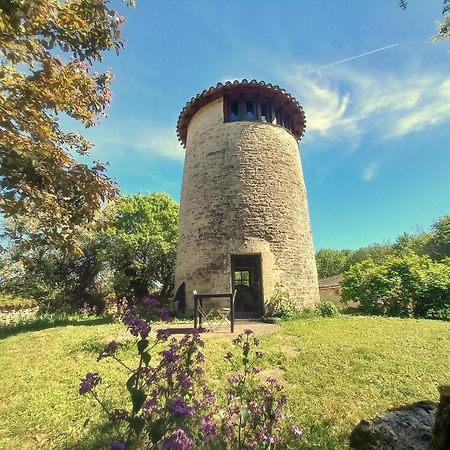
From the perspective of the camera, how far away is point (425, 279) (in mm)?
12000

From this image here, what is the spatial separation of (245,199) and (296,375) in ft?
24.9

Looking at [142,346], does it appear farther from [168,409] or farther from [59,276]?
[59,276]

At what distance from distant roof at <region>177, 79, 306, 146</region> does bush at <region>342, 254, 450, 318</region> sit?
7.70m

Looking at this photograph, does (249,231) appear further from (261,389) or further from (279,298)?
(261,389)

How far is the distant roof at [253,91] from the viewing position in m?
12.6

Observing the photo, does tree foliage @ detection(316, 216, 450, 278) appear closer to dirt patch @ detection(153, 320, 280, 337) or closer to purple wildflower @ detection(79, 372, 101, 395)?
dirt patch @ detection(153, 320, 280, 337)

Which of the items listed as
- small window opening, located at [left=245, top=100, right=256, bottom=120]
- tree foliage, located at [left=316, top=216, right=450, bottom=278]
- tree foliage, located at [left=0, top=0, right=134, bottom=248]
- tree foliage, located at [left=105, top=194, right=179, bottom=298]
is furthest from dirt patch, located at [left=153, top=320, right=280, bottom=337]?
tree foliage, located at [left=316, top=216, right=450, bottom=278]

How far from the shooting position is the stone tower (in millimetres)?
11469

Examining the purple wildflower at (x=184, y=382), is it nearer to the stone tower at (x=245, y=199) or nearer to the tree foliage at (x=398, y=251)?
the stone tower at (x=245, y=199)

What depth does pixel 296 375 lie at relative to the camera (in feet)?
17.0

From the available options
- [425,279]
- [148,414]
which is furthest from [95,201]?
[425,279]

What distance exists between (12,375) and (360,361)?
640 centimetres

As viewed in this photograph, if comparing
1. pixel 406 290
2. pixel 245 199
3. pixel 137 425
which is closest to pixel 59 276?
pixel 245 199

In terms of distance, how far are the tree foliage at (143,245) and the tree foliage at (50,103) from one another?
15261mm
